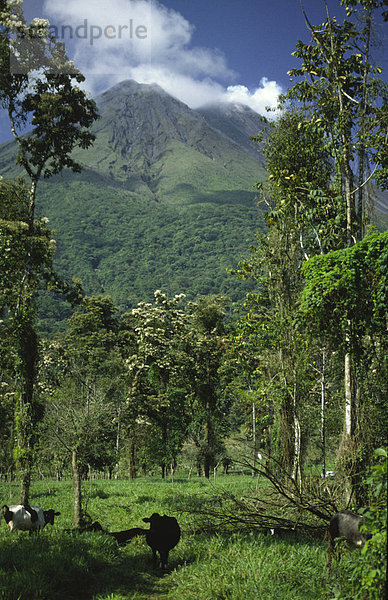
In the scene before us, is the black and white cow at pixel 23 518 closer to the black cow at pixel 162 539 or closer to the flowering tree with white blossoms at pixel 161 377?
the black cow at pixel 162 539

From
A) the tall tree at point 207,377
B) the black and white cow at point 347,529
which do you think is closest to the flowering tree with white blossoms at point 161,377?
the tall tree at point 207,377

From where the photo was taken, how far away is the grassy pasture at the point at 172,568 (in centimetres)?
687

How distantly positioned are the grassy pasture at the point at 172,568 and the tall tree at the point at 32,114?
5.98 meters

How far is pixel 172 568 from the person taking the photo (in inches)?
362

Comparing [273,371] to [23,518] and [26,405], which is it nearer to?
[26,405]

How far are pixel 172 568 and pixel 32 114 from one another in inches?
677

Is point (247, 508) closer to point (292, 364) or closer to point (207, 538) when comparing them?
point (207, 538)

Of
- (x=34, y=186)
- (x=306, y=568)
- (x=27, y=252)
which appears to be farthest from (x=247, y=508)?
(x=34, y=186)

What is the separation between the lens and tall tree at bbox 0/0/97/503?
15.3 metres

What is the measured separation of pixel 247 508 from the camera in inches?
405

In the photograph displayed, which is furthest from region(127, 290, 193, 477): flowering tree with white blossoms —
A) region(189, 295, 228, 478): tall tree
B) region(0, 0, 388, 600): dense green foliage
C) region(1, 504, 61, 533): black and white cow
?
region(1, 504, 61, 533): black and white cow

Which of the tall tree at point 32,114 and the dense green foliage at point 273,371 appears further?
the tall tree at point 32,114

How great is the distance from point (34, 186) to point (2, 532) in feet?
40.6

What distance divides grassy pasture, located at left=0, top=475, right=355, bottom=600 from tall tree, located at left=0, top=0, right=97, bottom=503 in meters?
5.98
